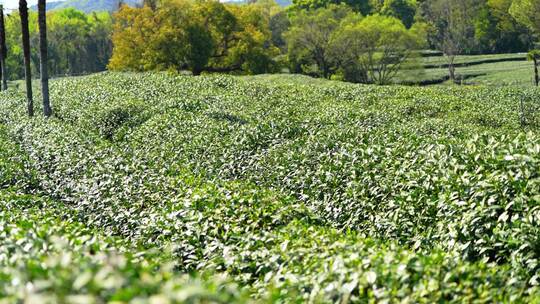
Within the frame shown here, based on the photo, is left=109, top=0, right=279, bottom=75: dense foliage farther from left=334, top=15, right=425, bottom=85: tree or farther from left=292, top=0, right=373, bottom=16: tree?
left=292, top=0, right=373, bottom=16: tree

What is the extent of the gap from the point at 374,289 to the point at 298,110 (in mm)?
18870

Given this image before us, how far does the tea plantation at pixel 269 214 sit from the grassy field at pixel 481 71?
42.2 metres

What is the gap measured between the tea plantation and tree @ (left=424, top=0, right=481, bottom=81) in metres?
54.0

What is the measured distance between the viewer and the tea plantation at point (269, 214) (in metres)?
5.06

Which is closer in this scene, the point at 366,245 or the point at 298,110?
the point at 366,245

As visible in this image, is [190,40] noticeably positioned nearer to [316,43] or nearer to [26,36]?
[316,43]

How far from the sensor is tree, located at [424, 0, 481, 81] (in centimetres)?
7146

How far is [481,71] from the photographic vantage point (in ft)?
227

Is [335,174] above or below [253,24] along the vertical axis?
below

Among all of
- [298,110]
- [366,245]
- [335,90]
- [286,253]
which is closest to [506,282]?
Result: [366,245]

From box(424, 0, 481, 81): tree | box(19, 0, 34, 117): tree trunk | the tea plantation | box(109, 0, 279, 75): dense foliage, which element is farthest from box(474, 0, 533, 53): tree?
the tea plantation

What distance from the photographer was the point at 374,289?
5203 mm

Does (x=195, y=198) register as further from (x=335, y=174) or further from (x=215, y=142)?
(x=215, y=142)

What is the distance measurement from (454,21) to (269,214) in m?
74.9
